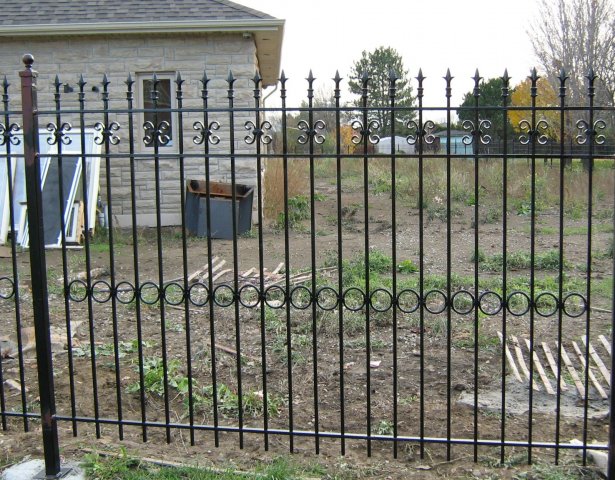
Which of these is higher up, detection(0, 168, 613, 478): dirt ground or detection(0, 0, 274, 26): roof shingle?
detection(0, 0, 274, 26): roof shingle

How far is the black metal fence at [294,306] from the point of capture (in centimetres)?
363

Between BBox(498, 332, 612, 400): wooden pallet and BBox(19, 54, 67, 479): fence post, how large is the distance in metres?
3.06

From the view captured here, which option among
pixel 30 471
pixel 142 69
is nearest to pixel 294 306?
pixel 30 471

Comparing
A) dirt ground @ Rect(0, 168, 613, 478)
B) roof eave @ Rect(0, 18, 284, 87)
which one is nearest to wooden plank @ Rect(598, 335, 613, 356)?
dirt ground @ Rect(0, 168, 613, 478)

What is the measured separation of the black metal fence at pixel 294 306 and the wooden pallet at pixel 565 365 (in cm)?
3

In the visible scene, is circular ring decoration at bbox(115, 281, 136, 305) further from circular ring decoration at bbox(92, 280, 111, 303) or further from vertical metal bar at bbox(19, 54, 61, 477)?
vertical metal bar at bbox(19, 54, 61, 477)

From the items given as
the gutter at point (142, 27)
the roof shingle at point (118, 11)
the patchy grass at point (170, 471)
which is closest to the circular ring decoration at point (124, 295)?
the patchy grass at point (170, 471)

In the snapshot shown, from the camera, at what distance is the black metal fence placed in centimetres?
363

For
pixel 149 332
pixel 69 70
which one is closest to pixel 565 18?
pixel 69 70

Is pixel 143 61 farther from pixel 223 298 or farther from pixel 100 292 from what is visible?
pixel 223 298

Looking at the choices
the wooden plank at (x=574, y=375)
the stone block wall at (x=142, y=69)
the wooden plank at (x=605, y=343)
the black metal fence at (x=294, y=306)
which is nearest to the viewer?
the black metal fence at (x=294, y=306)

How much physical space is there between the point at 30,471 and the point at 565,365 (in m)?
3.97

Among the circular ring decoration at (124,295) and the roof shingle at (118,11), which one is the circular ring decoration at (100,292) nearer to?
the circular ring decoration at (124,295)

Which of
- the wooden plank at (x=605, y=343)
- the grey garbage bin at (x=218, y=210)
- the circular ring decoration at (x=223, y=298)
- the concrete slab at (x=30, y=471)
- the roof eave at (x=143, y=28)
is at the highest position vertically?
the roof eave at (x=143, y=28)
